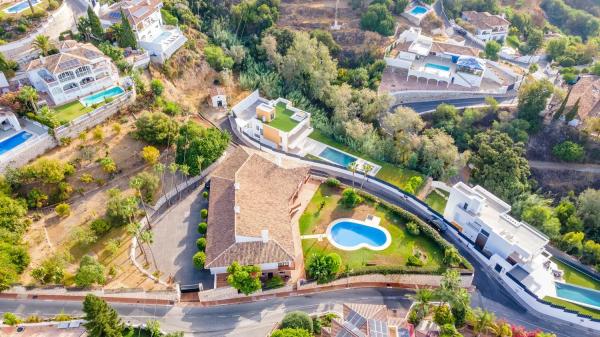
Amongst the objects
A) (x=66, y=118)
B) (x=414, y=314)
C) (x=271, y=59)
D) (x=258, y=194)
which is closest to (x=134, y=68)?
(x=66, y=118)

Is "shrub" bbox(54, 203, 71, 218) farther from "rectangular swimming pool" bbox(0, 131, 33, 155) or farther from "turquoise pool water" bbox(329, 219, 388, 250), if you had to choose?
"turquoise pool water" bbox(329, 219, 388, 250)

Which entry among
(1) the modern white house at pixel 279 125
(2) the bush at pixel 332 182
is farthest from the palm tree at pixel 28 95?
(2) the bush at pixel 332 182

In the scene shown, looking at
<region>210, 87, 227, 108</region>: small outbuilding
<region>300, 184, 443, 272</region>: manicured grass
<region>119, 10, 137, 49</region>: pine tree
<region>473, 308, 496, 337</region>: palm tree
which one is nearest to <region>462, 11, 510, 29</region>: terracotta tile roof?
<region>210, 87, 227, 108</region>: small outbuilding

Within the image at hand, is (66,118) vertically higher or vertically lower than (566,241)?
higher

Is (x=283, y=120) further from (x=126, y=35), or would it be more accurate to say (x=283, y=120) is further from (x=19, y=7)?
(x=19, y=7)

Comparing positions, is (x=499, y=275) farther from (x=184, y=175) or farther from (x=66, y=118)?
(x=66, y=118)

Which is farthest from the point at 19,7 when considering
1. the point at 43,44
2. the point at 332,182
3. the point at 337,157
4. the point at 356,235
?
the point at 356,235

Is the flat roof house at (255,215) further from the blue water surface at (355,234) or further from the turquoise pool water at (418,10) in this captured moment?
the turquoise pool water at (418,10)
